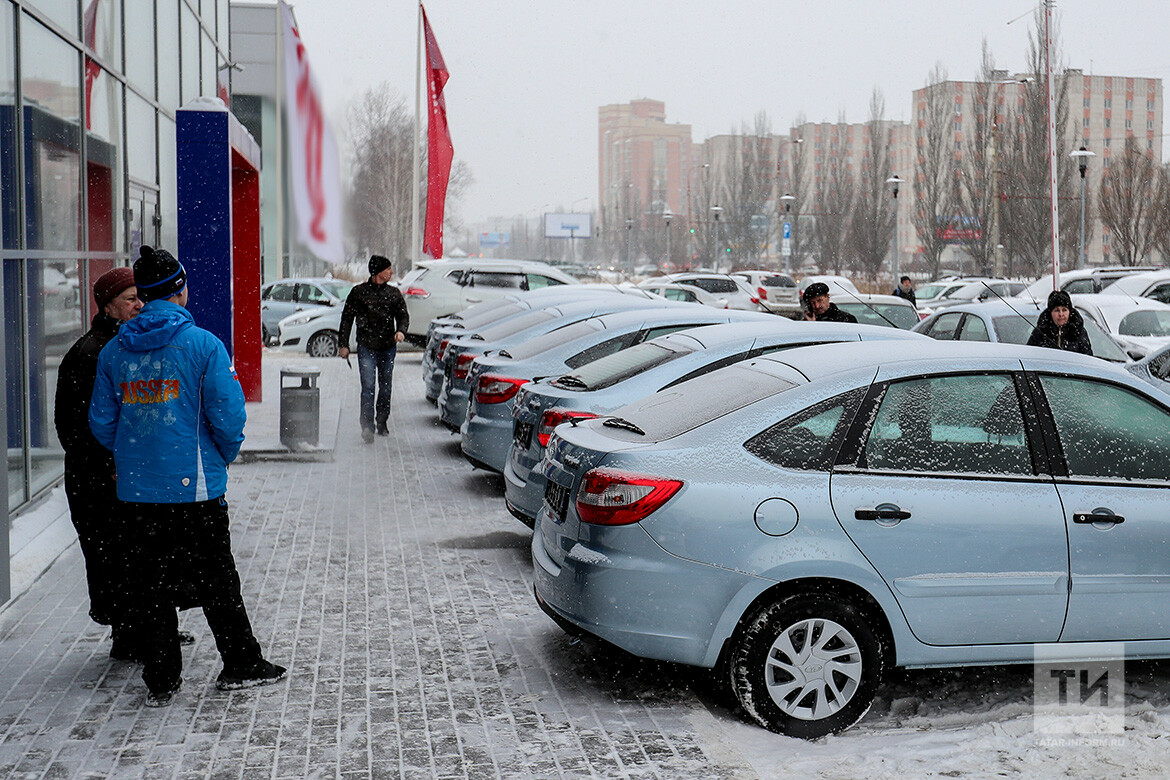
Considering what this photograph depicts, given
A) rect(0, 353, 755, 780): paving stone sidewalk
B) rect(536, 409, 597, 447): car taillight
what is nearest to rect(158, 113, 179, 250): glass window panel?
rect(0, 353, 755, 780): paving stone sidewalk

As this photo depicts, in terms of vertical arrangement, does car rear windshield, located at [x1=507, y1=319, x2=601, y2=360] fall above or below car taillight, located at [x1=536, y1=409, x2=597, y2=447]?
above

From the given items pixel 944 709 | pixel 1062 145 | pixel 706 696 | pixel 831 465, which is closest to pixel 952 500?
pixel 831 465

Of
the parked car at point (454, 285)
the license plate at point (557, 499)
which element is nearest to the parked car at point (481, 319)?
the parked car at point (454, 285)

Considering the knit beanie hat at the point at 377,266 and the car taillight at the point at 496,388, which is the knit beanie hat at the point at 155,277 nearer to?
the car taillight at the point at 496,388

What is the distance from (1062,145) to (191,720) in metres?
49.5

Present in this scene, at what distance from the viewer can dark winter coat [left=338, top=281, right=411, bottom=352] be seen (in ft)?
42.2

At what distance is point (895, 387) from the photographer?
5.11 metres

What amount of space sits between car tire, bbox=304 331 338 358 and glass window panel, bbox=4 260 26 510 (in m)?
15.8

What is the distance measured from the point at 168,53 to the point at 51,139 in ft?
20.7

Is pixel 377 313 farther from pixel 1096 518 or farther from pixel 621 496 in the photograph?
pixel 1096 518

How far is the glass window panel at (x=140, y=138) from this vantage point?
12.6 m

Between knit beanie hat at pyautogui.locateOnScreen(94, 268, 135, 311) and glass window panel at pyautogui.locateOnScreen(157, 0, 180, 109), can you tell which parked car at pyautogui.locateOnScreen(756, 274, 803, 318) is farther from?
knit beanie hat at pyautogui.locateOnScreen(94, 268, 135, 311)

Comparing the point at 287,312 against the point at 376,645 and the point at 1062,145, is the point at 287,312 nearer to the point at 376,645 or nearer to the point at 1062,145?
the point at 376,645

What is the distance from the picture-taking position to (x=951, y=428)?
509cm
